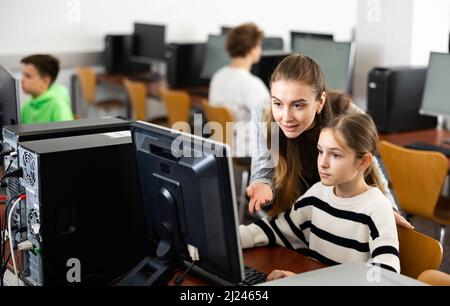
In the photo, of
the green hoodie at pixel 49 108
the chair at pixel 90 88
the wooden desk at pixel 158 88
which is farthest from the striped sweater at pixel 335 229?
the chair at pixel 90 88

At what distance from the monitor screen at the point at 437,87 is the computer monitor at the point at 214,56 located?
196 cm

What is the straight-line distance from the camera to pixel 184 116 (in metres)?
4.84

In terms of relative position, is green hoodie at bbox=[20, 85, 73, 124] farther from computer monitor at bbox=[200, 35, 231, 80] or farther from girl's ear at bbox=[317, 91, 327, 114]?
computer monitor at bbox=[200, 35, 231, 80]

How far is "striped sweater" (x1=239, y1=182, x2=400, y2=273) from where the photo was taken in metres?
1.87

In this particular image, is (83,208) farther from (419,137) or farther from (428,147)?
(419,137)

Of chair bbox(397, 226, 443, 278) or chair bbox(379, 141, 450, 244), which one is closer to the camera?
chair bbox(397, 226, 443, 278)

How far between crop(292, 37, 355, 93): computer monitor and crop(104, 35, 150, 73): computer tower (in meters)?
2.21

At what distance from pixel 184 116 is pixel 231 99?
20.6 inches

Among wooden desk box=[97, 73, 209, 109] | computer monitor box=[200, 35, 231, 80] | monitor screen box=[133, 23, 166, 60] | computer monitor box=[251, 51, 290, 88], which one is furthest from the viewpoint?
monitor screen box=[133, 23, 166, 60]

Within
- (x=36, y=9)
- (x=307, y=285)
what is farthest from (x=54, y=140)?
(x=36, y=9)

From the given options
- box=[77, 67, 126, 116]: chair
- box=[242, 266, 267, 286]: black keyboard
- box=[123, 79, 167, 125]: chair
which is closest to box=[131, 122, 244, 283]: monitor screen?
box=[242, 266, 267, 286]: black keyboard

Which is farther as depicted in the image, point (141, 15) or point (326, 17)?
point (326, 17)

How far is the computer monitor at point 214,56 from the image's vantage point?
5523 mm
